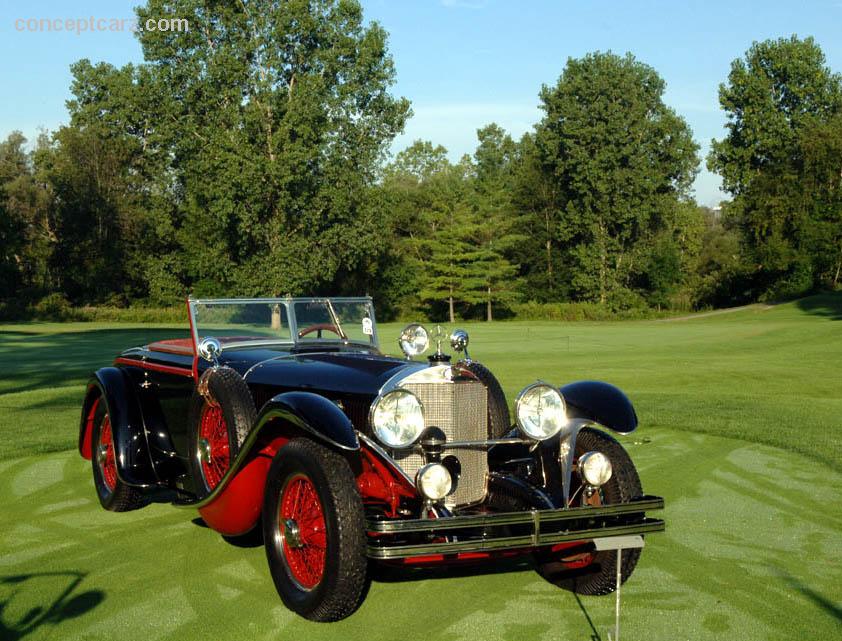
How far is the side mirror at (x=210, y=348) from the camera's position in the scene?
6.04 metres

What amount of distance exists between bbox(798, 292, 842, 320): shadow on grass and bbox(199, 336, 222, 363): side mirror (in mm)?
41808

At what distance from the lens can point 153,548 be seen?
5.95 meters

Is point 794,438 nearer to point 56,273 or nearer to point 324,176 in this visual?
point 324,176

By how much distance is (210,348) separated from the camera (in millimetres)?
6043

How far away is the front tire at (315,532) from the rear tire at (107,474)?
2477 mm

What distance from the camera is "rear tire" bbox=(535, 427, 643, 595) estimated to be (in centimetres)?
491

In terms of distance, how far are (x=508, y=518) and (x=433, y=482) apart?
0.42 meters

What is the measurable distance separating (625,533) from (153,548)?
3.19 m

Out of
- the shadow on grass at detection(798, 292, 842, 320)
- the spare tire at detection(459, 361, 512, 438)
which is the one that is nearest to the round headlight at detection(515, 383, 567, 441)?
the spare tire at detection(459, 361, 512, 438)

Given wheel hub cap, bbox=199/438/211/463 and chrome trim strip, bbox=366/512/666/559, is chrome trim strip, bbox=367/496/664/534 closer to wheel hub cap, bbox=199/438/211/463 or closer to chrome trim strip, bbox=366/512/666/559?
chrome trim strip, bbox=366/512/666/559

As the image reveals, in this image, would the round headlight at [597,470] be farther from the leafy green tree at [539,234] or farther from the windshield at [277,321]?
the leafy green tree at [539,234]

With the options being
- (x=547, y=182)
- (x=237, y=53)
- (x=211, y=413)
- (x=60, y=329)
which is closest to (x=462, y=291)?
(x=547, y=182)

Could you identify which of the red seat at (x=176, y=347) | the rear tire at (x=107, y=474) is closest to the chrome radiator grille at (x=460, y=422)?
the red seat at (x=176, y=347)

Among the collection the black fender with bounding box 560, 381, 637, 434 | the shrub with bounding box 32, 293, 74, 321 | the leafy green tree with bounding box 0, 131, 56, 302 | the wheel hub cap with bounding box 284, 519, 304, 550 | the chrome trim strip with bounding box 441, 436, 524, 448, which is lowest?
the shrub with bounding box 32, 293, 74, 321
